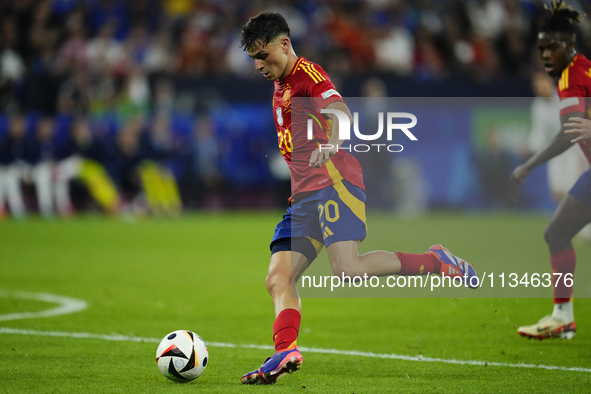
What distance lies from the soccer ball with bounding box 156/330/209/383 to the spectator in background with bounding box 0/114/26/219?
47.7ft

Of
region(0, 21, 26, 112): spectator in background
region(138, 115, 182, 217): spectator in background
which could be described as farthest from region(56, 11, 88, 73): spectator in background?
region(138, 115, 182, 217): spectator in background

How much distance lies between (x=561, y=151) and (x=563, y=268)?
3.28 ft

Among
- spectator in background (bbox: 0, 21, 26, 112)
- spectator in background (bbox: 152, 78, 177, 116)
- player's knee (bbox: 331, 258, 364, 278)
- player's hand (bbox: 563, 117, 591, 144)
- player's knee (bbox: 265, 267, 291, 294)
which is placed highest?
spectator in background (bbox: 0, 21, 26, 112)

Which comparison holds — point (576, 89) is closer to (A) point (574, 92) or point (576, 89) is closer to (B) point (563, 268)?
(A) point (574, 92)

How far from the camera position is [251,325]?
6.71 meters

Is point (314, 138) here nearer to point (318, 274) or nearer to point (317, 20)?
point (318, 274)

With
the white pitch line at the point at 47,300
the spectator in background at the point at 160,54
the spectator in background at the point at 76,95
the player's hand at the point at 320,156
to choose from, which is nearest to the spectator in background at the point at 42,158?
the spectator in background at the point at 76,95

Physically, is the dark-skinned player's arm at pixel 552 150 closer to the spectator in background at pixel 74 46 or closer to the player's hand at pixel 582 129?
the player's hand at pixel 582 129

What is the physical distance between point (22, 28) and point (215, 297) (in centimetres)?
1478

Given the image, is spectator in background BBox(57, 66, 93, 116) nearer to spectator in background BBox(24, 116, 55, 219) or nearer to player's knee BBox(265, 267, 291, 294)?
spectator in background BBox(24, 116, 55, 219)

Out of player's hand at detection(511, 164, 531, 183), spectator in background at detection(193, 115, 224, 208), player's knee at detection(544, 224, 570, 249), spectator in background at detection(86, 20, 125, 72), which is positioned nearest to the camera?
player's hand at detection(511, 164, 531, 183)

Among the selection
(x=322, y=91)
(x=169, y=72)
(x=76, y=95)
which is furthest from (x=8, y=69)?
(x=322, y=91)

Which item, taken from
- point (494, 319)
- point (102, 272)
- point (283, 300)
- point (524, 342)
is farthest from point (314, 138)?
point (102, 272)

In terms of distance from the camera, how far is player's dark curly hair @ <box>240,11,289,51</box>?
4734 millimetres
